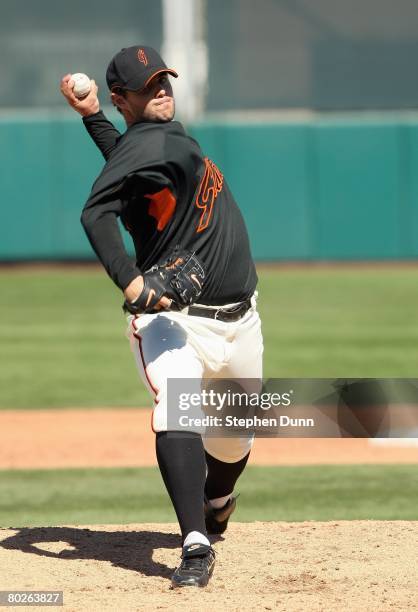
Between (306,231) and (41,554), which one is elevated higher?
(41,554)

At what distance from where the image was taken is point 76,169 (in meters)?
16.7

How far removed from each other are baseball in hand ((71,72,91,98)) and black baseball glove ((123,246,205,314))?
2.48 ft

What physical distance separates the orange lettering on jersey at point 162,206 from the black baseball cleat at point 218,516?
1.22 m

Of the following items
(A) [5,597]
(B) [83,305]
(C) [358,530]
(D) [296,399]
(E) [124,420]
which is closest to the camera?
(A) [5,597]

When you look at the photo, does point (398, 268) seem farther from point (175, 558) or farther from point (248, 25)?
point (175, 558)

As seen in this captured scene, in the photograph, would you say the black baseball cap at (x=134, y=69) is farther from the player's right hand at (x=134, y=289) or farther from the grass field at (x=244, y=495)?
the grass field at (x=244, y=495)

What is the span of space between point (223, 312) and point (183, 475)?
23.9 inches

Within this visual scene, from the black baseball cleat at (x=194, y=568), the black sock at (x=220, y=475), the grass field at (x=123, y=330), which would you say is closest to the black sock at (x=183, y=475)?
the black baseball cleat at (x=194, y=568)

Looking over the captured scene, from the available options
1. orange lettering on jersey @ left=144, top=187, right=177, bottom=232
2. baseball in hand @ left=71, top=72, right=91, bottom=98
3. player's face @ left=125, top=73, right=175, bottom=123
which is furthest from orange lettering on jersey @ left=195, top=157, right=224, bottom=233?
baseball in hand @ left=71, top=72, right=91, bottom=98

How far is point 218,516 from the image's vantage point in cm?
454

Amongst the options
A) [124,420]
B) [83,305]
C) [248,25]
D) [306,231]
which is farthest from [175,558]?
[248,25]

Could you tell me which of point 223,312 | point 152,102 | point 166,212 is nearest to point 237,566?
point 223,312

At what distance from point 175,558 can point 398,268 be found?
43.7 ft

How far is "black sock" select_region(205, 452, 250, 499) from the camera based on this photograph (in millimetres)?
4438
